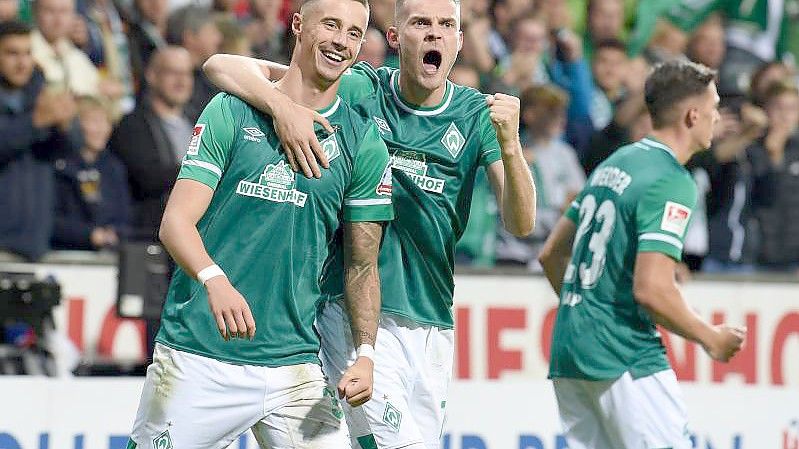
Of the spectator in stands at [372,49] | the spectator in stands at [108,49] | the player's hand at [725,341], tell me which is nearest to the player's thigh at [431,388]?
the player's hand at [725,341]

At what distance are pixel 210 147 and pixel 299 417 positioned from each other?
101 centimetres

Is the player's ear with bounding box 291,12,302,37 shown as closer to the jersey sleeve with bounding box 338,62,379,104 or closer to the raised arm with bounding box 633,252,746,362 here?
the jersey sleeve with bounding box 338,62,379,104

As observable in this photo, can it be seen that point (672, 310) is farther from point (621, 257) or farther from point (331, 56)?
point (331, 56)

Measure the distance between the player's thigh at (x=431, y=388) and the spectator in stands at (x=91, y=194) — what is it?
470 centimetres

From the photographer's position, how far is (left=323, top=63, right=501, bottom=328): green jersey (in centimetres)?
608

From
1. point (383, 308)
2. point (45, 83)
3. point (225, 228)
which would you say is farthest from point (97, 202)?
point (225, 228)

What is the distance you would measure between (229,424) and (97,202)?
5.50 m

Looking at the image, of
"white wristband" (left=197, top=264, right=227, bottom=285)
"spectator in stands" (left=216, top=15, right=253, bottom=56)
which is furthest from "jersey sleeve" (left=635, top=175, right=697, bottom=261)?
"spectator in stands" (left=216, top=15, right=253, bottom=56)

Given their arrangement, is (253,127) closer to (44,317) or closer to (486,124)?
(486,124)

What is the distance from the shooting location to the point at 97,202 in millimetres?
10398

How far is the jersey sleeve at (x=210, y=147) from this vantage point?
5.07 meters

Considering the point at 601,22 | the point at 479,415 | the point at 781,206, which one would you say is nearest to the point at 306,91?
the point at 479,415

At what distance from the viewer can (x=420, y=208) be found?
610cm

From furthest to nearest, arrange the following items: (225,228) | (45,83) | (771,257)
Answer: (771,257), (45,83), (225,228)
